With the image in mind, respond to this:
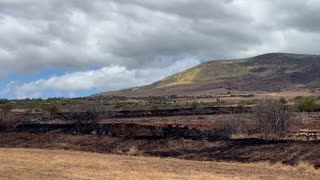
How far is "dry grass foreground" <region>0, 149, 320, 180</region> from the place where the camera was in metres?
23.2

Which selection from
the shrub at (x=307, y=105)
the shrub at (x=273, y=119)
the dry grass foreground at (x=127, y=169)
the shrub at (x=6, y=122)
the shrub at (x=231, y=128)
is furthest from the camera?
the shrub at (x=307, y=105)

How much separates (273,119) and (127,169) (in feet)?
70.6

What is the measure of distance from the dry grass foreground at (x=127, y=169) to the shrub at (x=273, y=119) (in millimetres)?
14393

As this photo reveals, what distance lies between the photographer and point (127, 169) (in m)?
26.2

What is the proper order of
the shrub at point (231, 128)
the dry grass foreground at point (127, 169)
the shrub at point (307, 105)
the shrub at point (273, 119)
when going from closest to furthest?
1. the dry grass foreground at point (127, 169)
2. the shrub at point (273, 119)
3. the shrub at point (231, 128)
4. the shrub at point (307, 105)

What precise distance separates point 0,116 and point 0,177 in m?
40.3

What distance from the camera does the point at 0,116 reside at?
59375mm

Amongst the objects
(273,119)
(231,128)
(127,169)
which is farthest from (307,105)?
(127,169)

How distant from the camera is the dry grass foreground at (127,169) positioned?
23.2 meters

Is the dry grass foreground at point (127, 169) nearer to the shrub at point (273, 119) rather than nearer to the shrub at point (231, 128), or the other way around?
the shrub at point (273, 119)

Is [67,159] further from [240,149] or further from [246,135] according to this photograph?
[246,135]

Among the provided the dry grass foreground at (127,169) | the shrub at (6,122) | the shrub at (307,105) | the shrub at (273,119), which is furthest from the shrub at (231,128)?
the shrub at (307,105)

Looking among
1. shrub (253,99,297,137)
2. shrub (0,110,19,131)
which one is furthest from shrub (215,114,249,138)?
shrub (0,110,19,131)

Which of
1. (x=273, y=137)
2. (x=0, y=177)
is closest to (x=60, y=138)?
(x=273, y=137)
